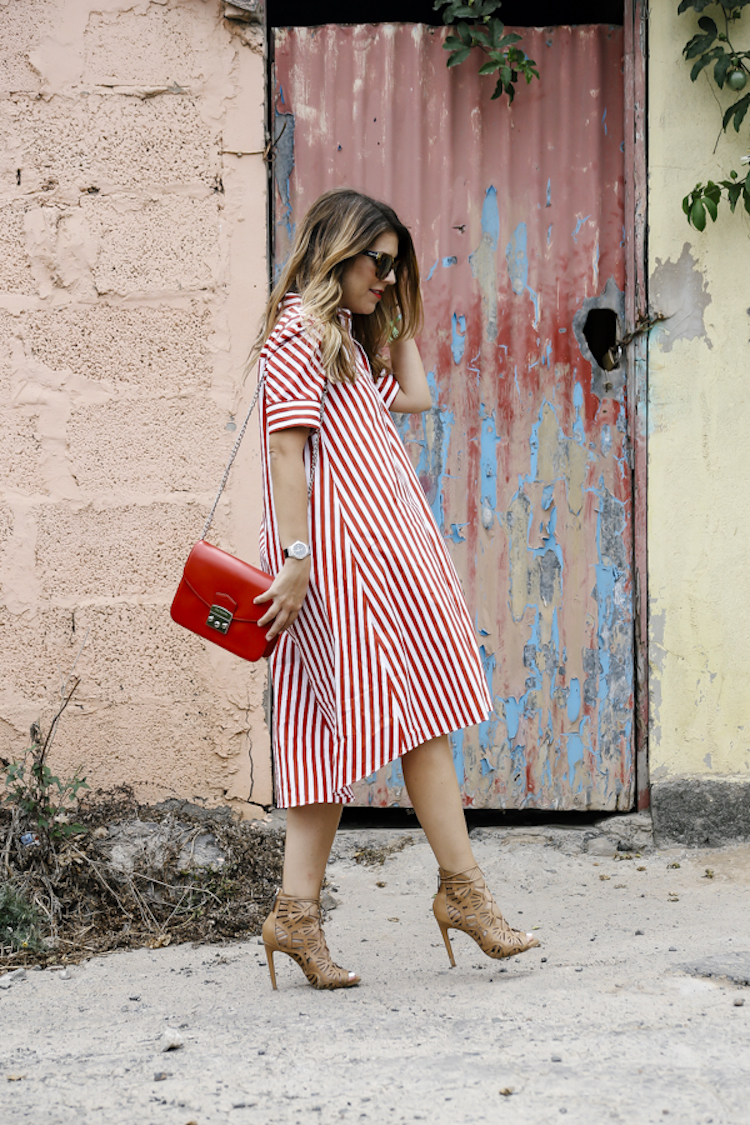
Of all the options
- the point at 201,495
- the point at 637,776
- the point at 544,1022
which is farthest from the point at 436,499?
the point at 544,1022

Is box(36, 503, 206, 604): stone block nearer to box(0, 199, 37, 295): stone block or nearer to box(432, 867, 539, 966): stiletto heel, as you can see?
box(0, 199, 37, 295): stone block

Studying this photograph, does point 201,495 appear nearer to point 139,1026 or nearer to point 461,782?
point 461,782

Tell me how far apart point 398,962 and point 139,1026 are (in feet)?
2.18

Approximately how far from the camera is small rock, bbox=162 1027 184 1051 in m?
2.03

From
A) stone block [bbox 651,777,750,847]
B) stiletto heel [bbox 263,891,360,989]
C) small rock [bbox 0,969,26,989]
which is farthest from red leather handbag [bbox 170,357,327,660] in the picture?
stone block [bbox 651,777,750,847]

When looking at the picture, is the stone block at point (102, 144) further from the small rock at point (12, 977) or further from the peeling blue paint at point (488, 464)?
the small rock at point (12, 977)

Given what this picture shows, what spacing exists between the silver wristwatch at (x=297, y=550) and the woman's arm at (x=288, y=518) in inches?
0.4

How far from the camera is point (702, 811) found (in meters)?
3.37

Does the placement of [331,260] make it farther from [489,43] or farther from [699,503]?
[699,503]

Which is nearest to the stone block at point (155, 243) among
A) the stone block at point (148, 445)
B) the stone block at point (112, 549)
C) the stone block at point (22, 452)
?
the stone block at point (148, 445)

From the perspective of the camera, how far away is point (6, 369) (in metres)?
3.45

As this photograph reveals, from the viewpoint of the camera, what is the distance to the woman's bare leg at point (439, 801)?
228 centimetres

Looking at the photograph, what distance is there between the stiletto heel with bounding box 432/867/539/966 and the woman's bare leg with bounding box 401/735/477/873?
32mm

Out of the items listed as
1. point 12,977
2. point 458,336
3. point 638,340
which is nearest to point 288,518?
point 12,977
